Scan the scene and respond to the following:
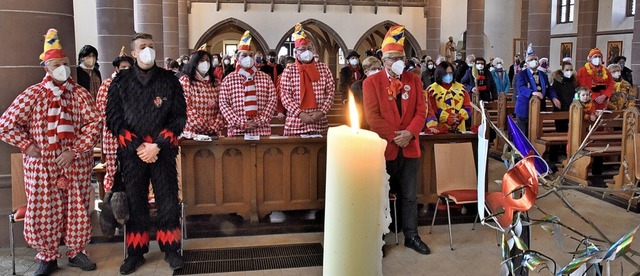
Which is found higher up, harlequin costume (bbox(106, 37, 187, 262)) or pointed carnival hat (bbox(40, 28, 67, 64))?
pointed carnival hat (bbox(40, 28, 67, 64))

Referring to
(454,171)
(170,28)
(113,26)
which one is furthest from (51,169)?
(170,28)

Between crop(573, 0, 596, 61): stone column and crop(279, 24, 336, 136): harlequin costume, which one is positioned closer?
crop(279, 24, 336, 136): harlequin costume

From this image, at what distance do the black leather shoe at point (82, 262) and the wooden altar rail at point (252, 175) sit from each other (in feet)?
4.28

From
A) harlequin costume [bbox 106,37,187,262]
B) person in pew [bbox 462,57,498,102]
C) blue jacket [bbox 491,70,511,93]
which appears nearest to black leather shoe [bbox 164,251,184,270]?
harlequin costume [bbox 106,37,187,262]

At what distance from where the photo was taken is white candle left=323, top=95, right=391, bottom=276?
2.68 feet

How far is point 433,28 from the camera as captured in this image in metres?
24.6

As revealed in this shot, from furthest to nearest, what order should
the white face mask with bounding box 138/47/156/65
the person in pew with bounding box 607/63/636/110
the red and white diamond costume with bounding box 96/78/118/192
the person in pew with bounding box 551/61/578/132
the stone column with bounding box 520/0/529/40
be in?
1. the stone column with bounding box 520/0/529/40
2. the person in pew with bounding box 551/61/578/132
3. the person in pew with bounding box 607/63/636/110
4. the red and white diamond costume with bounding box 96/78/118/192
5. the white face mask with bounding box 138/47/156/65

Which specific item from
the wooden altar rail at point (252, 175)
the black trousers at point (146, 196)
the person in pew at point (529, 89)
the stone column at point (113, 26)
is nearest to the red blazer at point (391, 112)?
the wooden altar rail at point (252, 175)

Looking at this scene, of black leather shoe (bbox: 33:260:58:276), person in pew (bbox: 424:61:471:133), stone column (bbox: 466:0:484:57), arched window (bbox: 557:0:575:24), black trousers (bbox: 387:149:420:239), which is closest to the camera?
black leather shoe (bbox: 33:260:58:276)

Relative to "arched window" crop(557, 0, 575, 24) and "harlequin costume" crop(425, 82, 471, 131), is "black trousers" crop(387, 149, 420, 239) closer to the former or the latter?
"harlequin costume" crop(425, 82, 471, 131)

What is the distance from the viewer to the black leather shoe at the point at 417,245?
5153 millimetres

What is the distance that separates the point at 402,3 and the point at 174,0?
365 inches

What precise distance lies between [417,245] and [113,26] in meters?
7.46

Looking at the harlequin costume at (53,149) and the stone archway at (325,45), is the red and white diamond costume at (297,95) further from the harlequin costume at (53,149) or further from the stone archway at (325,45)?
the stone archway at (325,45)
